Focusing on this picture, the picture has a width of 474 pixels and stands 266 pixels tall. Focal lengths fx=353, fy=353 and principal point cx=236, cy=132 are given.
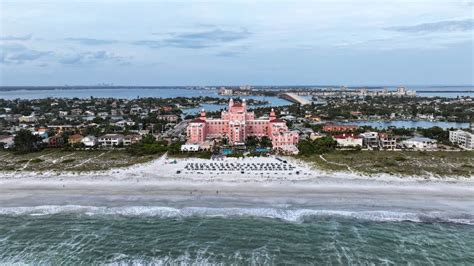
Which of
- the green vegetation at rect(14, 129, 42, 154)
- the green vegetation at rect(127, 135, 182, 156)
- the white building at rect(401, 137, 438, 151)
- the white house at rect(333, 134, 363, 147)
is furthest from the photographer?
the white house at rect(333, 134, 363, 147)

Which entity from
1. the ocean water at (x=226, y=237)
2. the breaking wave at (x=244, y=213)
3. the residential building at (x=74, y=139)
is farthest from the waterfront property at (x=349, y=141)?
the residential building at (x=74, y=139)

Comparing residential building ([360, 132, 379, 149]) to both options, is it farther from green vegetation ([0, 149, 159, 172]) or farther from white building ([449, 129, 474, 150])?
green vegetation ([0, 149, 159, 172])

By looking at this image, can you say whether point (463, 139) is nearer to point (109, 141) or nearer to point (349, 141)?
point (349, 141)

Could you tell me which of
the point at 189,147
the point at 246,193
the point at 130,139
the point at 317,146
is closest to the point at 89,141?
the point at 130,139

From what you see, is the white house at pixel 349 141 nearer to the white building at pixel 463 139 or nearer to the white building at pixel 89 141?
the white building at pixel 463 139

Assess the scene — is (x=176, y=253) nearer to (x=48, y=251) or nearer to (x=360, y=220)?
(x=48, y=251)

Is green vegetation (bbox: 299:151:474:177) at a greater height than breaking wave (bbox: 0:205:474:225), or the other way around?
green vegetation (bbox: 299:151:474:177)

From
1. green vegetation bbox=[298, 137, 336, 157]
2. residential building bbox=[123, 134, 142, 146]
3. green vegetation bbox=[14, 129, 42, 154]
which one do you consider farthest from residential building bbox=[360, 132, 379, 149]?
green vegetation bbox=[14, 129, 42, 154]
